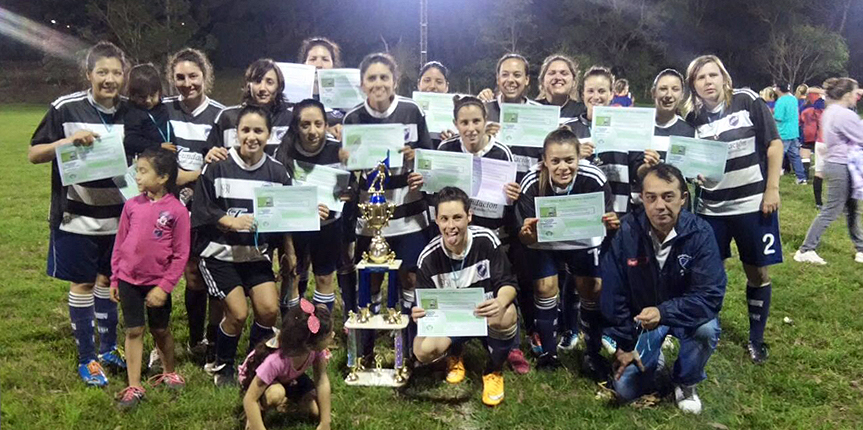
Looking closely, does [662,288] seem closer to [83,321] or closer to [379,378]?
[379,378]

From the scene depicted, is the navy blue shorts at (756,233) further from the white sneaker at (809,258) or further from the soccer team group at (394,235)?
the white sneaker at (809,258)

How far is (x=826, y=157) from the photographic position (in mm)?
7406

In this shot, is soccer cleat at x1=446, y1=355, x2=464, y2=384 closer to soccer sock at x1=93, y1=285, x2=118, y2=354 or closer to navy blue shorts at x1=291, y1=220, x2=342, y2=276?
navy blue shorts at x1=291, y1=220, x2=342, y2=276

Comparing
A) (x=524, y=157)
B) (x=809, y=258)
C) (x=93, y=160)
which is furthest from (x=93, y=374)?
(x=809, y=258)

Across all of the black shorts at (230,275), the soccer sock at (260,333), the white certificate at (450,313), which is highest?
the black shorts at (230,275)

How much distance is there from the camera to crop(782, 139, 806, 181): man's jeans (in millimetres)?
12391

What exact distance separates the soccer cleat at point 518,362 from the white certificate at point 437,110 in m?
1.88

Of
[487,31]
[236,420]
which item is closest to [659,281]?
[236,420]

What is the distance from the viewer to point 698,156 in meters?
4.46

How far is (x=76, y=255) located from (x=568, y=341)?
11.7ft

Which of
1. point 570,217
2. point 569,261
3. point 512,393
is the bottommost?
point 512,393

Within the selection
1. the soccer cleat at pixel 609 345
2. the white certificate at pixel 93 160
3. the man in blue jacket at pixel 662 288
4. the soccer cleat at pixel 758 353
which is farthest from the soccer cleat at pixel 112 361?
the soccer cleat at pixel 758 353

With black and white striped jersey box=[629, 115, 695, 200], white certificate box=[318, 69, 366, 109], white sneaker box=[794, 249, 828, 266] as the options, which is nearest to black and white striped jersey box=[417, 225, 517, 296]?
black and white striped jersey box=[629, 115, 695, 200]

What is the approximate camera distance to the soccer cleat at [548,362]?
15.3 feet
